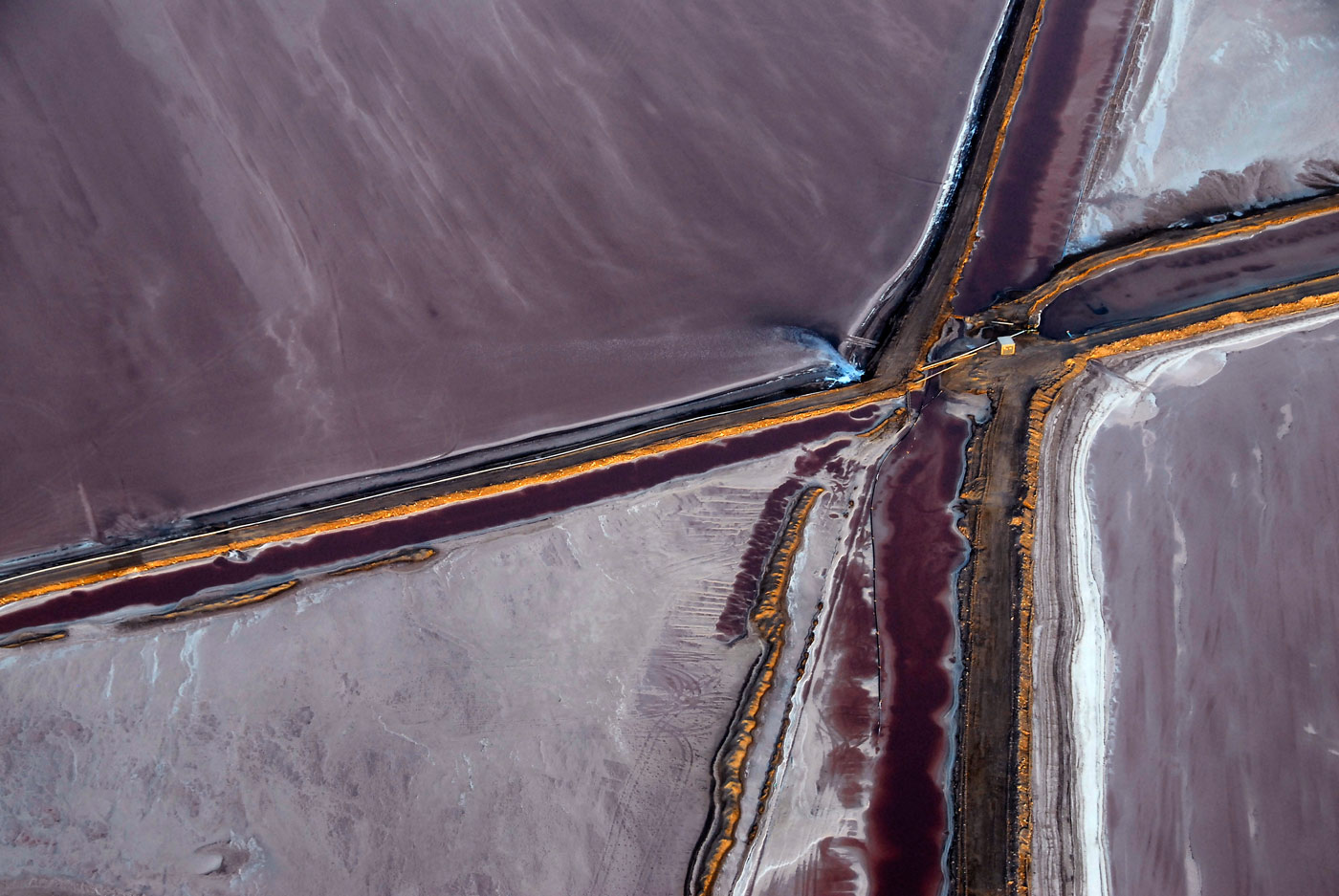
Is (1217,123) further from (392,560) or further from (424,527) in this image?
(392,560)

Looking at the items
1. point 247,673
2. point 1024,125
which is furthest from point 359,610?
point 1024,125

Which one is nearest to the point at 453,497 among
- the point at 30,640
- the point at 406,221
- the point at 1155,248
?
the point at 406,221

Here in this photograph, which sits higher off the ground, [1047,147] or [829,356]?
[1047,147]

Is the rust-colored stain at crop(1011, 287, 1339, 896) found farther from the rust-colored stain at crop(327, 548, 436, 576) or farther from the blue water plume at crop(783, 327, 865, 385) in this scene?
the rust-colored stain at crop(327, 548, 436, 576)

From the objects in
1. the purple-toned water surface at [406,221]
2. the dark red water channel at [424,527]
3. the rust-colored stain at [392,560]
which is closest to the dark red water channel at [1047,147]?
the purple-toned water surface at [406,221]

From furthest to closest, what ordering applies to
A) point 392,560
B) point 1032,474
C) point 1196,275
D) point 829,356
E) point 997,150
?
1. point 997,150
2. point 1196,275
3. point 829,356
4. point 1032,474
5. point 392,560

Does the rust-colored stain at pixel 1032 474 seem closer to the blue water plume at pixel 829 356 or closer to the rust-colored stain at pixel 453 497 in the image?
the rust-colored stain at pixel 453 497
